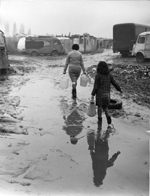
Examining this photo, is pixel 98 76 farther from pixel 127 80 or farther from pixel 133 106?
pixel 127 80

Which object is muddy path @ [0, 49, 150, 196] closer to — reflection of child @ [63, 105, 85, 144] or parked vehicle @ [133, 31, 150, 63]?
reflection of child @ [63, 105, 85, 144]

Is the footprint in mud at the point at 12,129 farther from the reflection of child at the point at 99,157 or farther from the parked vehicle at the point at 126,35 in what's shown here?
the parked vehicle at the point at 126,35

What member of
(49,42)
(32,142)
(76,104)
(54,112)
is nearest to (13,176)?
(32,142)

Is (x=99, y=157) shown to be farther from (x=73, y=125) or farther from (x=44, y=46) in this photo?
(x=44, y=46)

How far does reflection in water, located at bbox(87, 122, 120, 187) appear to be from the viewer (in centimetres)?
260

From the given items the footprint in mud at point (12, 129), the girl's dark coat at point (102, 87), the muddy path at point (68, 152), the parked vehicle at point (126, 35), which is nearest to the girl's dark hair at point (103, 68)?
the girl's dark coat at point (102, 87)

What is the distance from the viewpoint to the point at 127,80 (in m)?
9.31

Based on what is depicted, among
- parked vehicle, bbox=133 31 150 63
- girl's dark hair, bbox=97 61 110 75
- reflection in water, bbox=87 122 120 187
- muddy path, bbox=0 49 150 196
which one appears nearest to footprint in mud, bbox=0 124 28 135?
muddy path, bbox=0 49 150 196

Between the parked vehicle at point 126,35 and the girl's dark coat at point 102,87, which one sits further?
the parked vehicle at point 126,35

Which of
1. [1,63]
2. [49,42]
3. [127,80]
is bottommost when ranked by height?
[127,80]

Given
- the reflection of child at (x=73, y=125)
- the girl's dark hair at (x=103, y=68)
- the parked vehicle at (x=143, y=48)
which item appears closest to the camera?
the reflection of child at (x=73, y=125)

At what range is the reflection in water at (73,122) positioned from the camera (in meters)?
3.81

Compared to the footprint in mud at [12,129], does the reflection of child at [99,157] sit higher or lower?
lower

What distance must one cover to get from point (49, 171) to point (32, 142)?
0.88m
